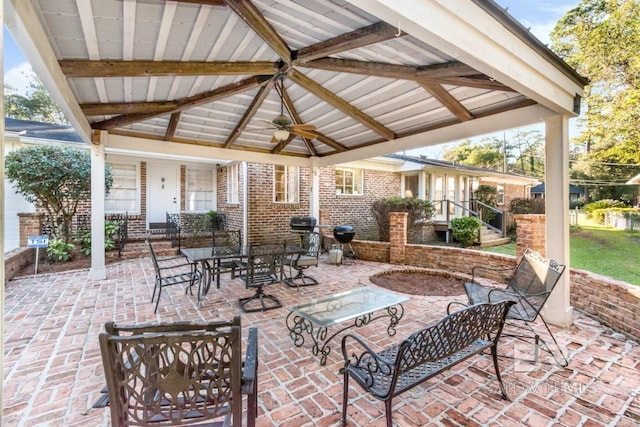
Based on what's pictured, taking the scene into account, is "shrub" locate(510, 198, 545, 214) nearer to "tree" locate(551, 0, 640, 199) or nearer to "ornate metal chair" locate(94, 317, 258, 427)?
"tree" locate(551, 0, 640, 199)

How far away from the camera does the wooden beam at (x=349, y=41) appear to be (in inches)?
110

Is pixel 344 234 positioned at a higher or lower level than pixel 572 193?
lower

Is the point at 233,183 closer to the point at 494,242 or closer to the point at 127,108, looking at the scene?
the point at 127,108

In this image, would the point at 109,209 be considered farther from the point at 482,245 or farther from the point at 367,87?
the point at 482,245

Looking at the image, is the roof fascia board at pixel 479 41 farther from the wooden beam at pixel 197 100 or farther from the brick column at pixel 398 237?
the brick column at pixel 398 237

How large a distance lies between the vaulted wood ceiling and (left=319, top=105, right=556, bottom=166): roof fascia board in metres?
0.12

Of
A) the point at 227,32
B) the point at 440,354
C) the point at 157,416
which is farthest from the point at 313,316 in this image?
the point at 227,32

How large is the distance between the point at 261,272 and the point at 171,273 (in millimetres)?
3113

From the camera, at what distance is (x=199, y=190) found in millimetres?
11328

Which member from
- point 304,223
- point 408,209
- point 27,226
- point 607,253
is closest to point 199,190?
point 27,226

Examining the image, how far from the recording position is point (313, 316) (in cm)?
313

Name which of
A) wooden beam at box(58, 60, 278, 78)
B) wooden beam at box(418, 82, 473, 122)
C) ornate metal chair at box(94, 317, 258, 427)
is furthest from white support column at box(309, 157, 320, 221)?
ornate metal chair at box(94, 317, 258, 427)

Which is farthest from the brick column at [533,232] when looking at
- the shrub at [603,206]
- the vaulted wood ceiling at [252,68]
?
the shrub at [603,206]

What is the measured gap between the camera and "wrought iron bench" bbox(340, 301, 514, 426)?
6.09ft
